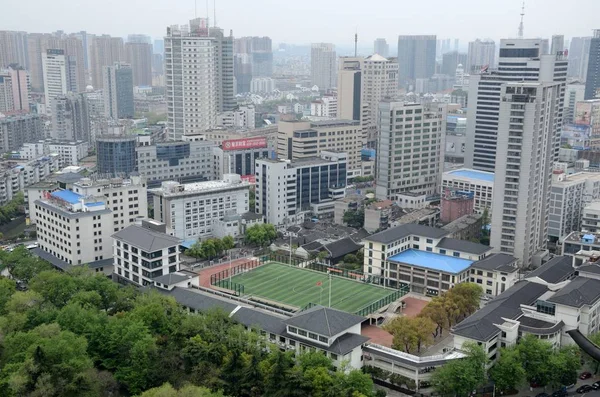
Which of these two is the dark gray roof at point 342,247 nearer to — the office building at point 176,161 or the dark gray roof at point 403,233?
the dark gray roof at point 403,233

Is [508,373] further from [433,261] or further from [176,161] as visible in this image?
[176,161]

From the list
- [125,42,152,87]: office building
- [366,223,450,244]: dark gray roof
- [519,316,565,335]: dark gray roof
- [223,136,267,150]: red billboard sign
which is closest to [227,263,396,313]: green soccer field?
[366,223,450,244]: dark gray roof

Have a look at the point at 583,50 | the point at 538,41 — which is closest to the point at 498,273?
the point at 538,41

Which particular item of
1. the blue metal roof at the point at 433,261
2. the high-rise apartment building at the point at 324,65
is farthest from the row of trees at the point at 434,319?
the high-rise apartment building at the point at 324,65

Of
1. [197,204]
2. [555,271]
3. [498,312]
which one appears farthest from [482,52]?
[498,312]

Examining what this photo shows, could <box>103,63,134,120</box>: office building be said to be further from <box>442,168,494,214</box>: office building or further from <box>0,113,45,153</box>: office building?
<box>442,168,494,214</box>: office building
